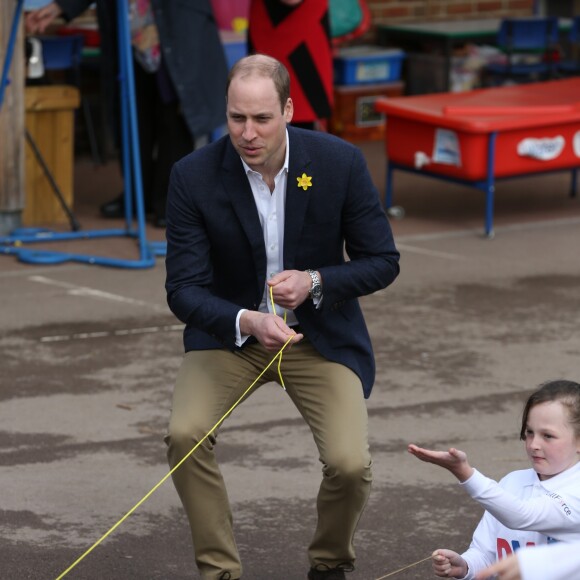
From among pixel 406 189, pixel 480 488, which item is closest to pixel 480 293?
pixel 406 189

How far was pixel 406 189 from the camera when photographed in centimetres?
1205

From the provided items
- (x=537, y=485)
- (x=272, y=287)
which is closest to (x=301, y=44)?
(x=272, y=287)

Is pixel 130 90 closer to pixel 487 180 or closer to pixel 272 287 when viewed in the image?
pixel 487 180

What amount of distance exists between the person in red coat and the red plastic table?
21.0 inches

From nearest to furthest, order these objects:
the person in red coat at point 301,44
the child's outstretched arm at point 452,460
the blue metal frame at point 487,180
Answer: the child's outstretched arm at point 452,460 → the blue metal frame at point 487,180 → the person in red coat at point 301,44

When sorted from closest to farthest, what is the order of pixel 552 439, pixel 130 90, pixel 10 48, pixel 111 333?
1. pixel 552 439
2. pixel 111 333
3. pixel 130 90
4. pixel 10 48

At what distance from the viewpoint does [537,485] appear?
399 centimetres

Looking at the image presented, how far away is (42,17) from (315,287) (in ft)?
16.6

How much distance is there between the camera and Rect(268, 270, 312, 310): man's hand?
4473mm

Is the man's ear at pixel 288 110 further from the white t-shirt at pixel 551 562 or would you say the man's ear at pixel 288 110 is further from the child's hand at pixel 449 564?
the white t-shirt at pixel 551 562

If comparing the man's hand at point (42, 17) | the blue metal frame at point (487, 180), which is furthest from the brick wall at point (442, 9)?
the man's hand at point (42, 17)

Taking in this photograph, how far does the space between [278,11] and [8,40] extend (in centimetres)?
190

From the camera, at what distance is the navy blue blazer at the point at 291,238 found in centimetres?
466

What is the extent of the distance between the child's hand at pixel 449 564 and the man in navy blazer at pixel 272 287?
1.99 feet
